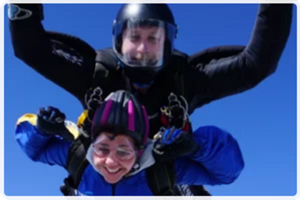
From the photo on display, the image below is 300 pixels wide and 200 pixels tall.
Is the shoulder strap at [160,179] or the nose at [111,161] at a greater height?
the nose at [111,161]

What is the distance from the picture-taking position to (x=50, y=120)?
8.16ft

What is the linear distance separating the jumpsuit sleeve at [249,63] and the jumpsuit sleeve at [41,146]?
700mm

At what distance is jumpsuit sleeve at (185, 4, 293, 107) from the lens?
2.45 meters

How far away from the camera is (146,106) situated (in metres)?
2.65

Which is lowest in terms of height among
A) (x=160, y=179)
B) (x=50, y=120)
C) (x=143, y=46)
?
(x=160, y=179)

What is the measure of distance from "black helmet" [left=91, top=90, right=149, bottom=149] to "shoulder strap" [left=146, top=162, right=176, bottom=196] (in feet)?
0.46

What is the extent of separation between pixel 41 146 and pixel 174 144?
0.68 meters

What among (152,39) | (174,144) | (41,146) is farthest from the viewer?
(41,146)

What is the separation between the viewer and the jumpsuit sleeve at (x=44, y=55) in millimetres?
2549

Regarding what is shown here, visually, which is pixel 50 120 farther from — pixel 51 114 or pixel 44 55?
pixel 44 55

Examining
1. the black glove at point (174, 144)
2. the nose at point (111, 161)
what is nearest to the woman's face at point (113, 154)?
the nose at point (111, 161)

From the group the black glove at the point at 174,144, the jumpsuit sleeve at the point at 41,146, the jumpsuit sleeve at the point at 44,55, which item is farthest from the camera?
the jumpsuit sleeve at the point at 41,146

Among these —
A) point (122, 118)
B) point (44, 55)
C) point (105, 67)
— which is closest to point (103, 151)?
point (122, 118)

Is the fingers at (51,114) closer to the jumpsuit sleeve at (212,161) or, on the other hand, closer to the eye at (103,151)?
the eye at (103,151)
